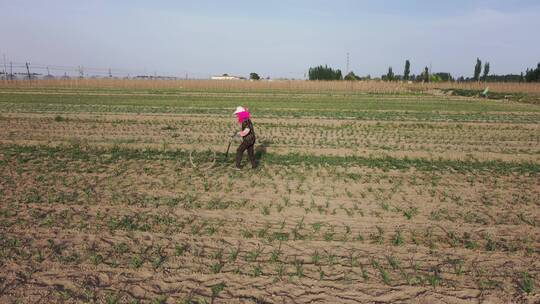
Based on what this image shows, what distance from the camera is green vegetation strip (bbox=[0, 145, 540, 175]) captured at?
9922mm

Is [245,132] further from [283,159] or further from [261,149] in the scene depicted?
[261,149]

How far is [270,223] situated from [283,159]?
4459mm

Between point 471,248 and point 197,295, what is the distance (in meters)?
3.99

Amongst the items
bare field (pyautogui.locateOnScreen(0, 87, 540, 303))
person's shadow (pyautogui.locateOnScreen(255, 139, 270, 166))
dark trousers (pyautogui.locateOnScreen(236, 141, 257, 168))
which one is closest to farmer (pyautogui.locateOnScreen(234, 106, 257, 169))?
dark trousers (pyautogui.locateOnScreen(236, 141, 257, 168))

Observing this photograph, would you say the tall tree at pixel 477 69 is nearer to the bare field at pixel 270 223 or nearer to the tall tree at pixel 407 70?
the tall tree at pixel 407 70

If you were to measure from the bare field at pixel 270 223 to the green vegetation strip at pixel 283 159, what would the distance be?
0.06 metres

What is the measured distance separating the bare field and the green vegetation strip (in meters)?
0.06

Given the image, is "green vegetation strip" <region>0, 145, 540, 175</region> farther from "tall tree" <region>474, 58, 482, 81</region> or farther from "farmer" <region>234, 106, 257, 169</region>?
"tall tree" <region>474, 58, 482, 81</region>

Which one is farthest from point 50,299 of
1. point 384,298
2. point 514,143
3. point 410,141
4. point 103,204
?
point 514,143

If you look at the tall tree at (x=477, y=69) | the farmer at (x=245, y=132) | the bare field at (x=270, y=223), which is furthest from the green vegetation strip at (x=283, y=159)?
the tall tree at (x=477, y=69)

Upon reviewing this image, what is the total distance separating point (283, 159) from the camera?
34.6ft

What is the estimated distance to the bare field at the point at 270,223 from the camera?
444 cm

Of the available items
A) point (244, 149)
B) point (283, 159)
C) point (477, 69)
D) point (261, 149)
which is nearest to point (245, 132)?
point (244, 149)

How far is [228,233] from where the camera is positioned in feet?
19.1
